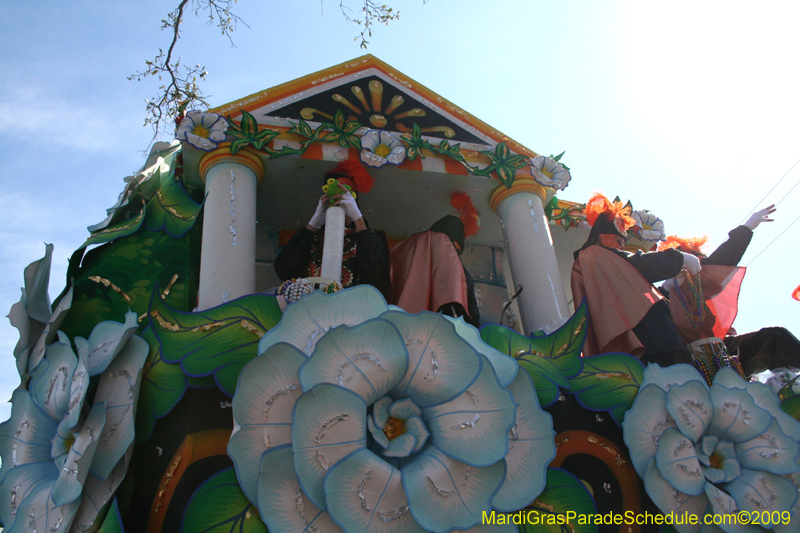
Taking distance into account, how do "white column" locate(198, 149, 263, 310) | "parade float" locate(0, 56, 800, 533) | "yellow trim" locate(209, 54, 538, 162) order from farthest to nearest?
"yellow trim" locate(209, 54, 538, 162), "white column" locate(198, 149, 263, 310), "parade float" locate(0, 56, 800, 533)

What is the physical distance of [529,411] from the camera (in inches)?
105

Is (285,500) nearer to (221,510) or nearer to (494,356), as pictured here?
(221,510)

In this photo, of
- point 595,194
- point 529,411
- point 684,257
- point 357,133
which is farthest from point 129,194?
point 684,257

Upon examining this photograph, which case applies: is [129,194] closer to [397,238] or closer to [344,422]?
[397,238]

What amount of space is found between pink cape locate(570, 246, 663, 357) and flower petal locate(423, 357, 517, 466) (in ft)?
5.46

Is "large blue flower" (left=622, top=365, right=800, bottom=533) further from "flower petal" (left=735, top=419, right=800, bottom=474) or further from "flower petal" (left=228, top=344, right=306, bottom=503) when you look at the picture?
"flower petal" (left=228, top=344, right=306, bottom=503)

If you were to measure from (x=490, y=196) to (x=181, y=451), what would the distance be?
3246 millimetres

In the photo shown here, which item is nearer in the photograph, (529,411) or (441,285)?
(529,411)

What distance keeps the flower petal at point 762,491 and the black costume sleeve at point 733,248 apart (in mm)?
1974

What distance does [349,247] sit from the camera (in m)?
4.17

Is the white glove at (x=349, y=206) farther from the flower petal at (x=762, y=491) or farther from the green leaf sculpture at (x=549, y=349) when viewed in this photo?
the flower petal at (x=762, y=491)

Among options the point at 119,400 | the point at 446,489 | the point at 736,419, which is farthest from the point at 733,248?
the point at 119,400

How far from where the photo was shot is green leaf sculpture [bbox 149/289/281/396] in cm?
265

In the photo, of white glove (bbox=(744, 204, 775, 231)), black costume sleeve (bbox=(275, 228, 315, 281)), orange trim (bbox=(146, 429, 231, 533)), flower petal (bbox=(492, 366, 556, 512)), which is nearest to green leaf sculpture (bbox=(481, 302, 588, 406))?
flower petal (bbox=(492, 366, 556, 512))
